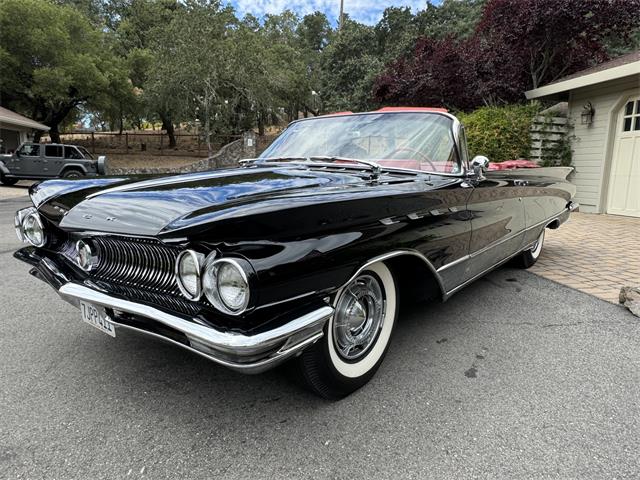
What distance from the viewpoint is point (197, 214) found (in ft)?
5.70

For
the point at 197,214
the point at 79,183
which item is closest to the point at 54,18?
the point at 79,183

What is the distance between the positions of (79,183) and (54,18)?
78.9 feet

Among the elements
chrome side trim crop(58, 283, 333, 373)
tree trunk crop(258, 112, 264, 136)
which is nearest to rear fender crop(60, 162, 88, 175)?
tree trunk crop(258, 112, 264, 136)

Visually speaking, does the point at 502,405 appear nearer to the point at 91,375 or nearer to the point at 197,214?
the point at 197,214

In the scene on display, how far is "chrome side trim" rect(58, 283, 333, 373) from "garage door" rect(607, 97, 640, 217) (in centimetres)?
964

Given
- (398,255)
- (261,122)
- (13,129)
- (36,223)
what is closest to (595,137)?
(398,255)

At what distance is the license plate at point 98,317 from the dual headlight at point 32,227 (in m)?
0.70

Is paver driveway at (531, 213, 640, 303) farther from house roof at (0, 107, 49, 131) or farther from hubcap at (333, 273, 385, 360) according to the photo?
house roof at (0, 107, 49, 131)

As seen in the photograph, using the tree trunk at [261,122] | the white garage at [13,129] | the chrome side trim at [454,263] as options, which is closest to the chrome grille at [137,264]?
the chrome side trim at [454,263]

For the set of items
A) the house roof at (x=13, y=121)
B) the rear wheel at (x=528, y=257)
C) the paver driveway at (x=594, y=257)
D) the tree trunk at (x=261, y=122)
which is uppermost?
the tree trunk at (x=261, y=122)

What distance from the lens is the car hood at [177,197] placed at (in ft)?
5.85

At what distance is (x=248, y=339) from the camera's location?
5.17 feet

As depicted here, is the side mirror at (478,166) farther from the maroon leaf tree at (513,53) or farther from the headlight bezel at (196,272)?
the maroon leaf tree at (513,53)

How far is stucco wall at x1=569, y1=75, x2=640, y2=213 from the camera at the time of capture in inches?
359
